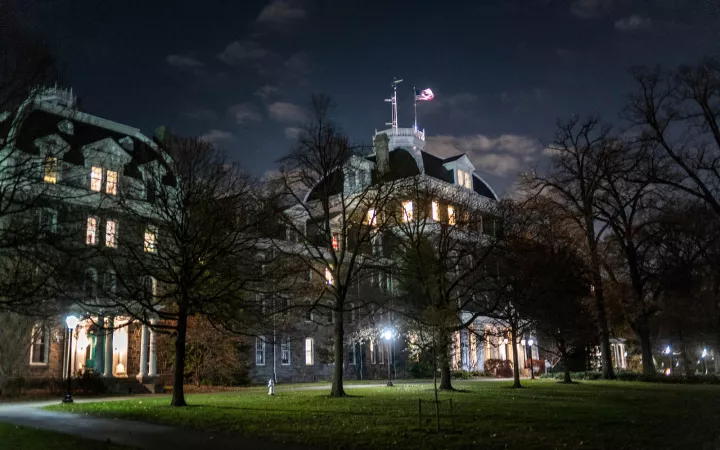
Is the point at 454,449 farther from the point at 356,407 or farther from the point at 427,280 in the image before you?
the point at 427,280

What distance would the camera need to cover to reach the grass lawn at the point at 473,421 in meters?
13.1

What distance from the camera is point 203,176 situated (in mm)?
24891

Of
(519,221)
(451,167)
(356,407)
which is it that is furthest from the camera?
(451,167)

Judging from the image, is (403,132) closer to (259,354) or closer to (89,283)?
(259,354)

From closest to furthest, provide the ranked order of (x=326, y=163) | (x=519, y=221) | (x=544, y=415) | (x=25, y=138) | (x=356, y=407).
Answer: (x=25, y=138) → (x=544, y=415) → (x=356, y=407) → (x=326, y=163) → (x=519, y=221)

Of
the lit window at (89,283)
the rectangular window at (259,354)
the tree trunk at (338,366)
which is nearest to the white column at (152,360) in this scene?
the rectangular window at (259,354)

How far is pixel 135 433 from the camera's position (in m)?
15.4

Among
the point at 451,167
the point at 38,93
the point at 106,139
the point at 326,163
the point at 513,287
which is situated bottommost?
the point at 513,287

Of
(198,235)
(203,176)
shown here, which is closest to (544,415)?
(198,235)

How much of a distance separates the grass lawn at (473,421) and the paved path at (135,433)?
2.14 ft

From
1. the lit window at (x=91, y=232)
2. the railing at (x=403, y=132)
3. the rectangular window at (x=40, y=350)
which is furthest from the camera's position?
the railing at (x=403, y=132)

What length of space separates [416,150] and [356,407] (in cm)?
4532

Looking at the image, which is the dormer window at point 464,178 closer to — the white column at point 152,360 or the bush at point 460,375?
the bush at point 460,375

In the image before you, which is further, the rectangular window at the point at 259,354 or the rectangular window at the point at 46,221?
the rectangular window at the point at 259,354
